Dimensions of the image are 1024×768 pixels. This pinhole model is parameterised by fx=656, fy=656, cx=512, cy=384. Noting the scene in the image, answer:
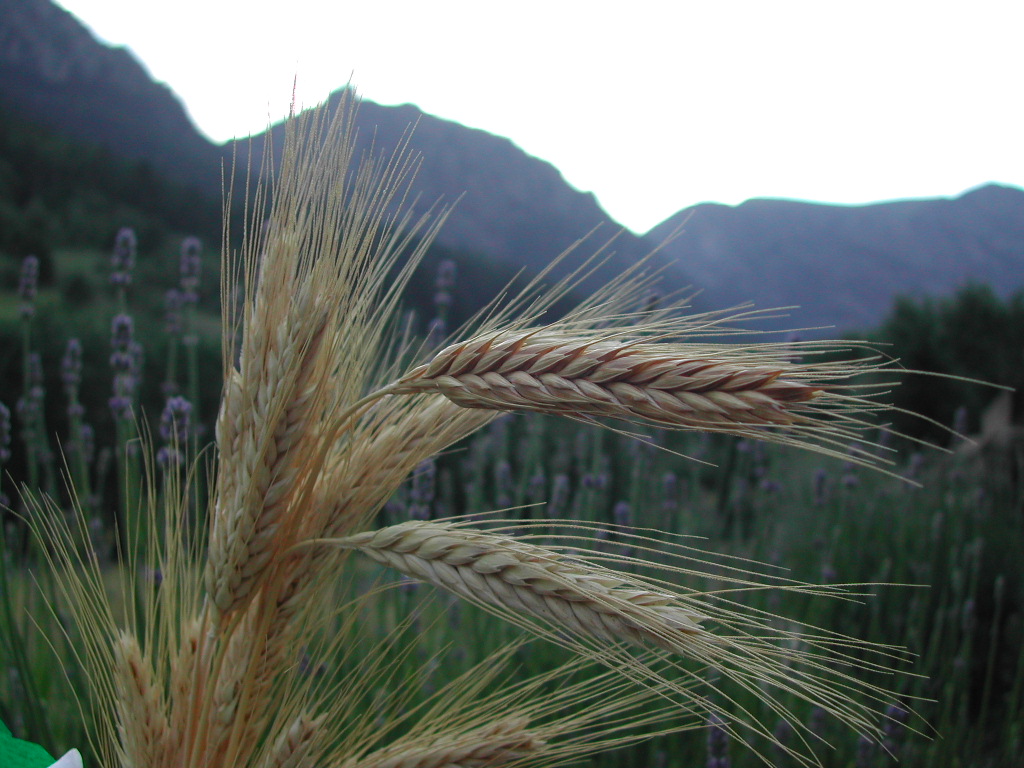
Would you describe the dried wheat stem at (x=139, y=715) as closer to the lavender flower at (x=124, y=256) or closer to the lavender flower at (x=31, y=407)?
the lavender flower at (x=31, y=407)

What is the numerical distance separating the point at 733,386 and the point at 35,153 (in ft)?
80.7

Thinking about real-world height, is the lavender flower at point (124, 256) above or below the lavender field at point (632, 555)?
above

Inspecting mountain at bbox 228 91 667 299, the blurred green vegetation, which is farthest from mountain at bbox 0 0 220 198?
mountain at bbox 228 91 667 299

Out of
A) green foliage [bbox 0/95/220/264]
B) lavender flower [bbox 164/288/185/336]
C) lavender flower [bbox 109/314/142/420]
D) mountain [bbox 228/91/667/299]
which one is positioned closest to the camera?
lavender flower [bbox 109/314/142/420]

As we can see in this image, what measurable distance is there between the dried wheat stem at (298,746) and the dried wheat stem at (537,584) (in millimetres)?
328

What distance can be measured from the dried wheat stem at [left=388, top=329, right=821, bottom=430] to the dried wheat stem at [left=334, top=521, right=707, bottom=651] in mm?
219

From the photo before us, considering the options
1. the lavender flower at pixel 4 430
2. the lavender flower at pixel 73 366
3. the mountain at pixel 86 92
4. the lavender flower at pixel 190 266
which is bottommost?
the lavender flower at pixel 4 430

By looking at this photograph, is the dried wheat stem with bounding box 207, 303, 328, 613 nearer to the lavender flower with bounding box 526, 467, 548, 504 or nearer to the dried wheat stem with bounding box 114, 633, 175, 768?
the dried wheat stem with bounding box 114, 633, 175, 768

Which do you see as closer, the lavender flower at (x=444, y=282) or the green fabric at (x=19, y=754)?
the green fabric at (x=19, y=754)

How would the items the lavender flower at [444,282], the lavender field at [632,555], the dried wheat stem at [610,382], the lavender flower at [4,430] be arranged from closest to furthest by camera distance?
the dried wheat stem at [610,382]
the lavender field at [632,555]
the lavender flower at [4,430]
the lavender flower at [444,282]

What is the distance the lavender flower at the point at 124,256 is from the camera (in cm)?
262

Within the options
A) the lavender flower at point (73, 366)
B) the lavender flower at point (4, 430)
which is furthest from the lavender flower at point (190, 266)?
the lavender flower at point (4, 430)

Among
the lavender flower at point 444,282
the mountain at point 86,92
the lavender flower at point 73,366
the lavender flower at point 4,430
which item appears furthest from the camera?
the mountain at point 86,92

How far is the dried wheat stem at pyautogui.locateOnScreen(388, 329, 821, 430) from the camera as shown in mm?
891
